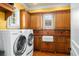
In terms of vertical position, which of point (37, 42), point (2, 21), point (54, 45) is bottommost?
point (54, 45)

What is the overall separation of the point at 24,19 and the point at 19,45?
96cm

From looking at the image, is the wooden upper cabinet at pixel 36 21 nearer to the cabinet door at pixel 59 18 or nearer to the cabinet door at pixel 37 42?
the cabinet door at pixel 37 42

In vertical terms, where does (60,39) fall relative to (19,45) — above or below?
below

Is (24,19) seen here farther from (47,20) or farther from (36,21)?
(47,20)

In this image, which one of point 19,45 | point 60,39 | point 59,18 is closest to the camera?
point 19,45

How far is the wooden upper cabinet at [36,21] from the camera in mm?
2052

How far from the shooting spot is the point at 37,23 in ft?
6.99

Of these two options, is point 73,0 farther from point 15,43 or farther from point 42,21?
point 42,21

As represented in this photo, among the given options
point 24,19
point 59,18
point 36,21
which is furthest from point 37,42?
point 59,18

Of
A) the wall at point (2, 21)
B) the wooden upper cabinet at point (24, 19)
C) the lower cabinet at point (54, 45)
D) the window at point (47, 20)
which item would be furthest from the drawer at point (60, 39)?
the wall at point (2, 21)

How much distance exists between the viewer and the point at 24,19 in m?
2.18

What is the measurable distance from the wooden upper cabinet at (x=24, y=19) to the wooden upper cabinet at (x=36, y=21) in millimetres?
78

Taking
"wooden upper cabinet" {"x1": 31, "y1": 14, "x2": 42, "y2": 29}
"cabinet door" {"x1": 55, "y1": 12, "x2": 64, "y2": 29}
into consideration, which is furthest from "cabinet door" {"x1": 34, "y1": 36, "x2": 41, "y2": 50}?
"cabinet door" {"x1": 55, "y1": 12, "x2": 64, "y2": 29}

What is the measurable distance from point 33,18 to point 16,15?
30 centimetres
